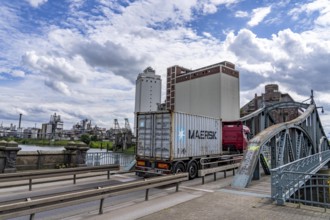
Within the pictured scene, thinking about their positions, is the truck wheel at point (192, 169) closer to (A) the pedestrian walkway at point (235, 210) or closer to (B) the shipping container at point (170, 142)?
(B) the shipping container at point (170, 142)

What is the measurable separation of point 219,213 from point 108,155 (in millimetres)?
12492

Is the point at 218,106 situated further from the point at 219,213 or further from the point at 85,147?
the point at 219,213

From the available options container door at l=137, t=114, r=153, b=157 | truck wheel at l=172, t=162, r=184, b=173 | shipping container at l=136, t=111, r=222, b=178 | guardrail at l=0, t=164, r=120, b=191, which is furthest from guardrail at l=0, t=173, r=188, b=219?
container door at l=137, t=114, r=153, b=157

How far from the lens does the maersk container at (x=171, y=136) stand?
42.7 ft

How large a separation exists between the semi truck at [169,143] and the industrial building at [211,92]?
5732 cm

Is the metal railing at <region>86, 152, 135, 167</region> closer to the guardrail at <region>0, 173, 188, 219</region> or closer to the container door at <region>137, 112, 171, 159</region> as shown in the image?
the container door at <region>137, 112, 171, 159</region>

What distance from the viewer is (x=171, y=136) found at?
1285 centimetres

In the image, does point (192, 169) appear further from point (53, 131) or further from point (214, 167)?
point (53, 131)

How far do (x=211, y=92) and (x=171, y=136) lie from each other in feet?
223

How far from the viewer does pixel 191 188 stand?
10.9 metres

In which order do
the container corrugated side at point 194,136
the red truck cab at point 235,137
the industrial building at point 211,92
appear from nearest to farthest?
the container corrugated side at point 194,136 < the red truck cab at point 235,137 < the industrial building at point 211,92

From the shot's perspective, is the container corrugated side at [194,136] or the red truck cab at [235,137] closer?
the container corrugated side at [194,136]

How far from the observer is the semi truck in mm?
12961

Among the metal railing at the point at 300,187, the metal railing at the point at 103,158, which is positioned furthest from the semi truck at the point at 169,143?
the metal railing at the point at 300,187
